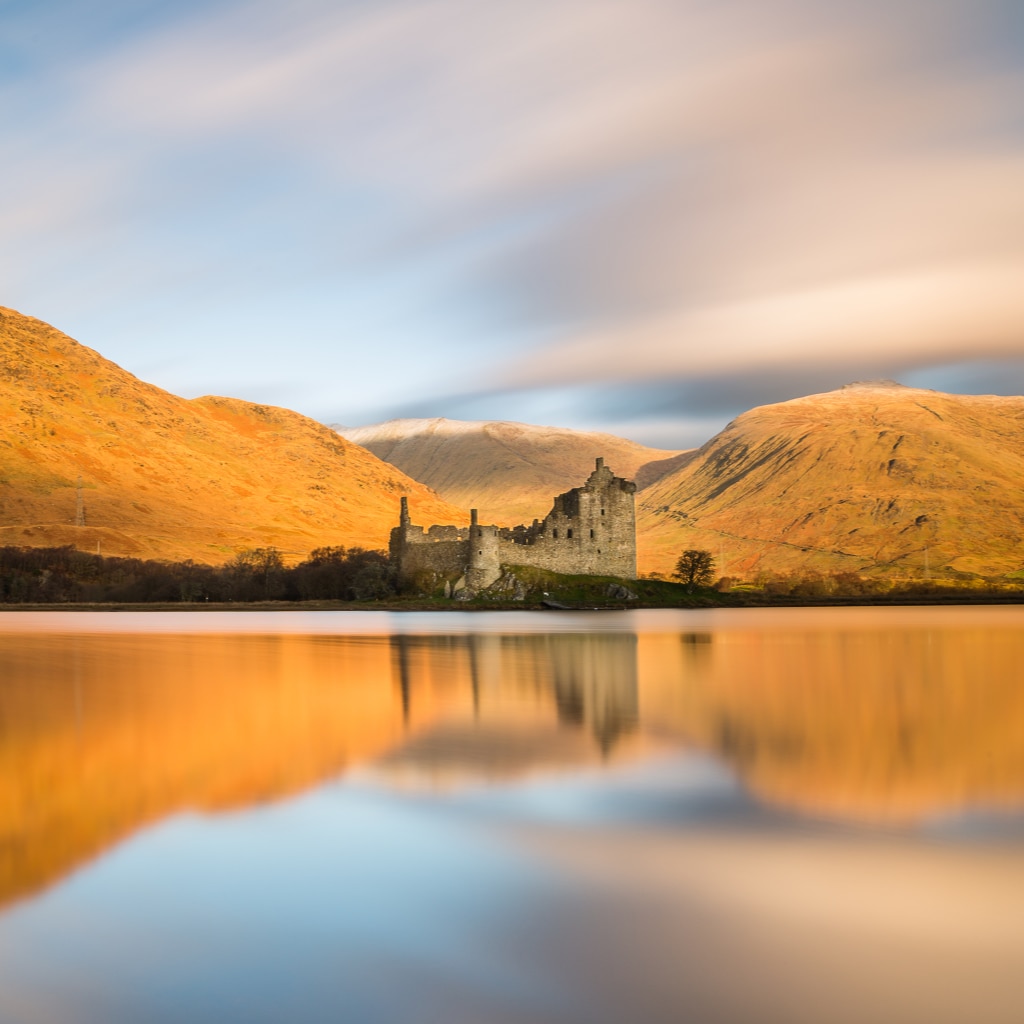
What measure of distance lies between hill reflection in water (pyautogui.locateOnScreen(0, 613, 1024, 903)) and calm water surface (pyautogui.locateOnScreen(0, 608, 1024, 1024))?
0.07 metres

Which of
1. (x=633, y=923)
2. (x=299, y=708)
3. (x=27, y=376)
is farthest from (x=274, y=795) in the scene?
(x=27, y=376)

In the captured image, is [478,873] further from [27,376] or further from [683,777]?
[27,376]

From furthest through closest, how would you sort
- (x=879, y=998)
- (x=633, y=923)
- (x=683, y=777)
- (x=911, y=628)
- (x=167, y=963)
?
(x=911, y=628)
(x=683, y=777)
(x=633, y=923)
(x=167, y=963)
(x=879, y=998)

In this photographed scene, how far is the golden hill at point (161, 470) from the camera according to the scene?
4104 inches

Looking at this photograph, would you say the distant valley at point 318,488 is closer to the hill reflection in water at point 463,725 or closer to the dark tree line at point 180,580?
A: the dark tree line at point 180,580

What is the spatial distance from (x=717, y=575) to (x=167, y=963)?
14184 cm

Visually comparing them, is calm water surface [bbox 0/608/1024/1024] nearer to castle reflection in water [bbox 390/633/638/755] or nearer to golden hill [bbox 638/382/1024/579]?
castle reflection in water [bbox 390/633/638/755]

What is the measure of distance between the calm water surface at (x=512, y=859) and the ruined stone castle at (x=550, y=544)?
38136 millimetres

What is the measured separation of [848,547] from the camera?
145250 mm

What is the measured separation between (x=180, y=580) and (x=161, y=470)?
63.3 metres

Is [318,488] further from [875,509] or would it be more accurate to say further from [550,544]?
[550,544]

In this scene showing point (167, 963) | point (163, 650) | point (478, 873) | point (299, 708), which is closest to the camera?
point (167, 963)

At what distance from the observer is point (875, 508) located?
513 feet

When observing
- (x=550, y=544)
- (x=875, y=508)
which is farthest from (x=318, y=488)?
(x=550, y=544)
